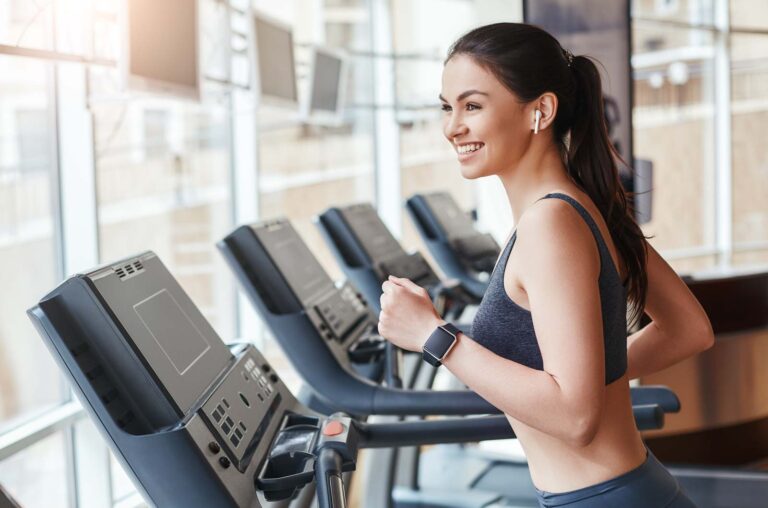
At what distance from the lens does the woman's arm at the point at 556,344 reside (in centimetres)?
119

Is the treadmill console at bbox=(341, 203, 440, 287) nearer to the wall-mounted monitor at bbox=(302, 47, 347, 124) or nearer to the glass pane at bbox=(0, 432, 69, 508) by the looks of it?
the glass pane at bbox=(0, 432, 69, 508)

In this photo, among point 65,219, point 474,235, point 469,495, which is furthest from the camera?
point 474,235

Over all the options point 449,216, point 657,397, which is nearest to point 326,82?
point 449,216

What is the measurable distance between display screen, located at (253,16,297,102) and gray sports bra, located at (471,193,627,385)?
8.18 ft

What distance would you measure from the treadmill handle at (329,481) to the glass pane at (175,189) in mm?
2515

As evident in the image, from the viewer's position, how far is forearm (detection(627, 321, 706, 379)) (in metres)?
1.60

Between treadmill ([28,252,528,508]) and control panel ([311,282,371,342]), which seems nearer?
treadmill ([28,252,528,508])

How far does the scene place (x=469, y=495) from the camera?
328 cm

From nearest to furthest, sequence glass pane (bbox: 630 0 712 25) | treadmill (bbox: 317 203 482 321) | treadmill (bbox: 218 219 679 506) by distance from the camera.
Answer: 1. treadmill (bbox: 218 219 679 506)
2. treadmill (bbox: 317 203 482 321)
3. glass pane (bbox: 630 0 712 25)

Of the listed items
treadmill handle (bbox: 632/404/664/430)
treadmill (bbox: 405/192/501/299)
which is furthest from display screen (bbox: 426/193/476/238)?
treadmill handle (bbox: 632/404/664/430)

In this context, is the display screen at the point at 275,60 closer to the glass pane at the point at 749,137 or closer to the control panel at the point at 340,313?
the control panel at the point at 340,313

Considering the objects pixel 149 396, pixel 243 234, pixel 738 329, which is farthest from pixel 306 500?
pixel 738 329

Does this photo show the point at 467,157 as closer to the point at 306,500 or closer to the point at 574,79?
the point at 574,79

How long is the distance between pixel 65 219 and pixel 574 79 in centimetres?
212
